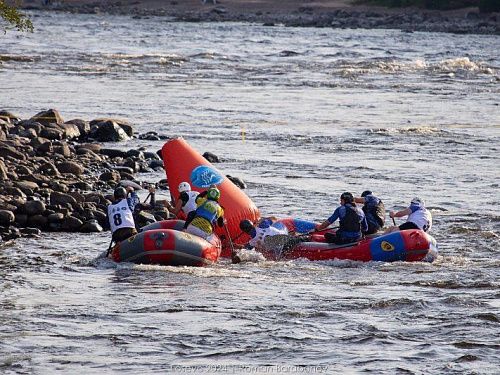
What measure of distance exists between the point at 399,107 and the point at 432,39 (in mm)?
38892

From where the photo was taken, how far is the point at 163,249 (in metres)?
16.3

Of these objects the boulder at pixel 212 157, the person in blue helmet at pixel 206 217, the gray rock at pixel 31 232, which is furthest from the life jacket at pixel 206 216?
the boulder at pixel 212 157

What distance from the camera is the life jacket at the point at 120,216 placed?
55.4 ft

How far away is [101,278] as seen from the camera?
15.7 meters

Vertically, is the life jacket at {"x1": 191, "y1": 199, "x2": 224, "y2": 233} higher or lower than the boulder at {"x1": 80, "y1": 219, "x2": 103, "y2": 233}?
higher

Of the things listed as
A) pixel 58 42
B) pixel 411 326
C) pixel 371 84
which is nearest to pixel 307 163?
pixel 411 326


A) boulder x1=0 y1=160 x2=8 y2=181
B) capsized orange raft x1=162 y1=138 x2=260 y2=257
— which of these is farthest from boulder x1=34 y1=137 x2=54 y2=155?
capsized orange raft x1=162 y1=138 x2=260 y2=257

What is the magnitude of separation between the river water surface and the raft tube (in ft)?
0.63

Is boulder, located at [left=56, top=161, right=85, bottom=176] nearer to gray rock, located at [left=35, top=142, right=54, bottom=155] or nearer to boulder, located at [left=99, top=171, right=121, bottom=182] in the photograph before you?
boulder, located at [left=99, top=171, right=121, bottom=182]

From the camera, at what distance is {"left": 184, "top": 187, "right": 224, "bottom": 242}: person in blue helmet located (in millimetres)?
17000

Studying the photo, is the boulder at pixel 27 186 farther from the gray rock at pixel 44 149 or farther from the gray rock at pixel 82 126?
the gray rock at pixel 82 126

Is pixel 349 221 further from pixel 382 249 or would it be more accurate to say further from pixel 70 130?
pixel 70 130

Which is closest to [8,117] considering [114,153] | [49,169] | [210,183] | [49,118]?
[49,118]

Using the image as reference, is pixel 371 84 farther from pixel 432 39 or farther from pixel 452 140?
pixel 432 39
